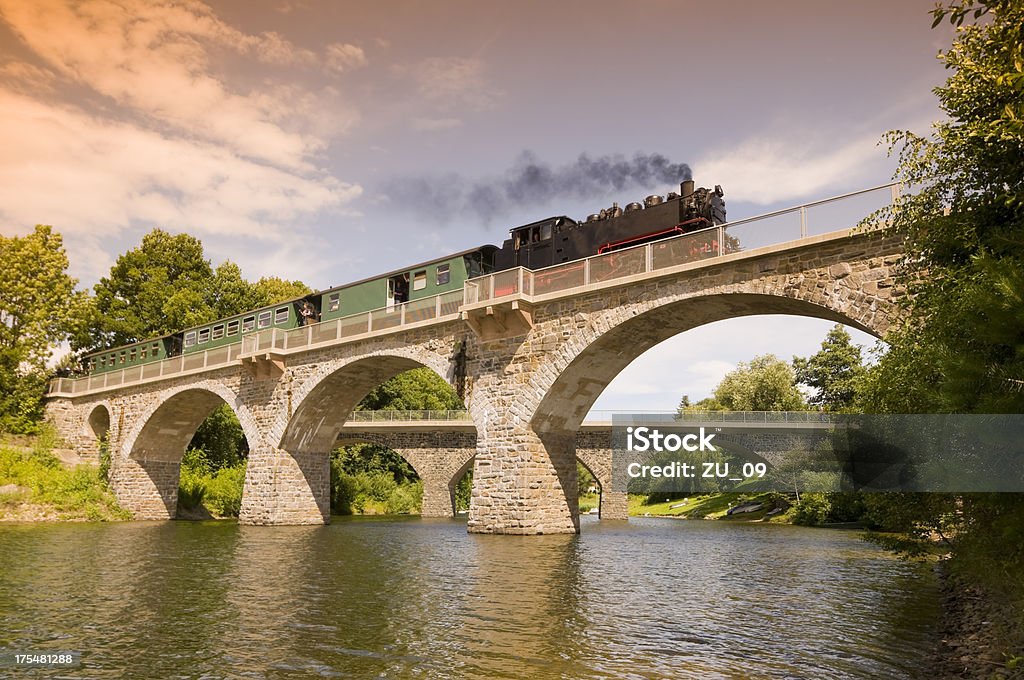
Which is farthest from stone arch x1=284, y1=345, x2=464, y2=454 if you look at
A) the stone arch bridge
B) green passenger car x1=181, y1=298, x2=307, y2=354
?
green passenger car x1=181, y1=298, x2=307, y2=354

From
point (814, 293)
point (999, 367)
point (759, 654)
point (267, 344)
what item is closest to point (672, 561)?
point (814, 293)

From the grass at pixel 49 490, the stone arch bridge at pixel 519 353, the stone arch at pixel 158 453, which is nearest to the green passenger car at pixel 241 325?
the stone arch bridge at pixel 519 353

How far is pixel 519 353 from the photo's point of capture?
76.6 feet

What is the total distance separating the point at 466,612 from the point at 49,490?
33.0m

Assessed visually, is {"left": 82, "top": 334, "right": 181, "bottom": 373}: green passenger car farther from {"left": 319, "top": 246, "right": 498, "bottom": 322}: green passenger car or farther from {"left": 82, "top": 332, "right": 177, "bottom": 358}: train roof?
{"left": 319, "top": 246, "right": 498, "bottom": 322}: green passenger car

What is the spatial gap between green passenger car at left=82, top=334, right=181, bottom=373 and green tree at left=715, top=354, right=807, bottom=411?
1482 inches

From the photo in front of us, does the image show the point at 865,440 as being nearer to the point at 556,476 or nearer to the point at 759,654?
the point at 759,654

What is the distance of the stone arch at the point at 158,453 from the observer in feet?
126

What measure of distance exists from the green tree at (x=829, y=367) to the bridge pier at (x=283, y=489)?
36.9 m

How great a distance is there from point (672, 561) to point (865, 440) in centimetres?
837

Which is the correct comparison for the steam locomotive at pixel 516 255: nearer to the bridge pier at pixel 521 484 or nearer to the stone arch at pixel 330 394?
the stone arch at pixel 330 394

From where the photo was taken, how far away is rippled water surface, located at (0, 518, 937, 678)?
313 inches
